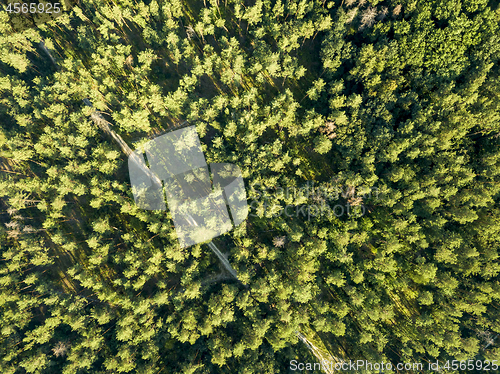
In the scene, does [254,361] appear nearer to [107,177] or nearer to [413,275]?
[413,275]

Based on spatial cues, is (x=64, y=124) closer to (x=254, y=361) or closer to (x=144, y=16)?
(x=144, y=16)

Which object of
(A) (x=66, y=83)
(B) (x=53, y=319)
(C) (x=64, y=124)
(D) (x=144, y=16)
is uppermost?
(D) (x=144, y=16)

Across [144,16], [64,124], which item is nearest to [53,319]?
[64,124]

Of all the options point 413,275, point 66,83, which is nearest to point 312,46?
point 413,275

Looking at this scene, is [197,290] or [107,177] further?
[107,177]

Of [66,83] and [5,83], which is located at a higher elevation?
[5,83]

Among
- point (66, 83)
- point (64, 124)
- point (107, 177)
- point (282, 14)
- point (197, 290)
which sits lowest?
point (197, 290)
